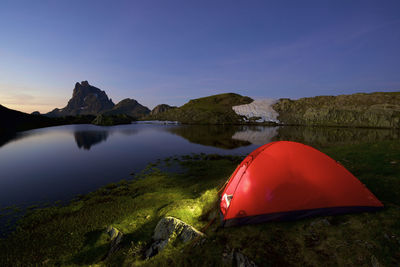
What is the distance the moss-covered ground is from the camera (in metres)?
4.32

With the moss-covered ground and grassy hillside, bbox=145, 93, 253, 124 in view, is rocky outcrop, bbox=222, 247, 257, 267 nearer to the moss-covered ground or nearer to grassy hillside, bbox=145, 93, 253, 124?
the moss-covered ground

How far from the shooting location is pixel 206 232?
5.66m

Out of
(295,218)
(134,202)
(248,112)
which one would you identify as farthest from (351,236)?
(248,112)

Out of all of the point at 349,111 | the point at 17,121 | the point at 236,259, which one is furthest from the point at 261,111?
the point at 17,121

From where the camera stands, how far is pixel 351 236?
4.61 m

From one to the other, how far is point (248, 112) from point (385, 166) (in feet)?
390

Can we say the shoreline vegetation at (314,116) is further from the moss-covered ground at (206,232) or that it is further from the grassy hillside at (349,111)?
the moss-covered ground at (206,232)

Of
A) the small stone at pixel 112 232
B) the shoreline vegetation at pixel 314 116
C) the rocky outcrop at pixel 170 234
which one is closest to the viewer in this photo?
the rocky outcrop at pixel 170 234

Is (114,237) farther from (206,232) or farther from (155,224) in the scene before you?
(206,232)

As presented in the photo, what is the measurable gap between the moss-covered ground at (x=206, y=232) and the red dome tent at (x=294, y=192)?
31 centimetres

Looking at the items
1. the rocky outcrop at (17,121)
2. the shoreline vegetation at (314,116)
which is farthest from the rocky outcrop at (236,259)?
the rocky outcrop at (17,121)

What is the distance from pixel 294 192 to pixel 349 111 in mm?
112673

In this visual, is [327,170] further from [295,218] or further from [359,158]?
[359,158]

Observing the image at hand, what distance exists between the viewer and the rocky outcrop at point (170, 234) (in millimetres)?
5535
